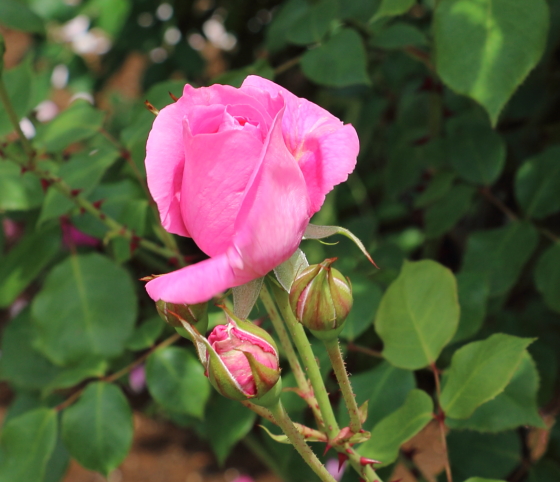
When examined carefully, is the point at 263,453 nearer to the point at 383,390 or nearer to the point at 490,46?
the point at 383,390

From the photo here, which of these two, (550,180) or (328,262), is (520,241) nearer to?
(550,180)

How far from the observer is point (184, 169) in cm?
39

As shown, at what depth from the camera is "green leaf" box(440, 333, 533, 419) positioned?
1.71ft

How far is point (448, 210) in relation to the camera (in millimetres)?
926

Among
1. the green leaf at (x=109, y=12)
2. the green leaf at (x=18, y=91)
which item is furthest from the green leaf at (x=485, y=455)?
the green leaf at (x=109, y=12)

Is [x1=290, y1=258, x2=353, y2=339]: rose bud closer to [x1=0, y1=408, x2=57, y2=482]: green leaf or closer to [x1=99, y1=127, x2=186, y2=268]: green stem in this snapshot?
[x1=99, y1=127, x2=186, y2=268]: green stem

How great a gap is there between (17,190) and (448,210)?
0.63 meters

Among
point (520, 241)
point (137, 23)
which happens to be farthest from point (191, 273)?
point (137, 23)


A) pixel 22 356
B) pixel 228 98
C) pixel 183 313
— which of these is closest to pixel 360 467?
pixel 183 313

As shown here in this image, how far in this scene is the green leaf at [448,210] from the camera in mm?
915

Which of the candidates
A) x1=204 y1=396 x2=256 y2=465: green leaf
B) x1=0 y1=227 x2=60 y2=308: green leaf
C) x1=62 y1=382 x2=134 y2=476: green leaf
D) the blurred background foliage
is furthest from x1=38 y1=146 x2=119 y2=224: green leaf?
x1=204 y1=396 x2=256 y2=465: green leaf

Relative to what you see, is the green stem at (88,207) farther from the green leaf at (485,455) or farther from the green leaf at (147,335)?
the green leaf at (485,455)

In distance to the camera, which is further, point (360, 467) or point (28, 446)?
point (28, 446)

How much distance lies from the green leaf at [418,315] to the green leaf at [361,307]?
0.32ft
